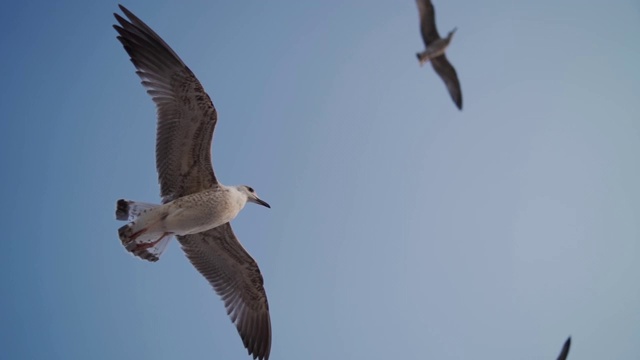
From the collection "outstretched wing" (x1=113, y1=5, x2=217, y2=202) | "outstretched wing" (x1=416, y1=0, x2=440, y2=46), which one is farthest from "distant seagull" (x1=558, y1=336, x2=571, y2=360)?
"outstretched wing" (x1=113, y1=5, x2=217, y2=202)

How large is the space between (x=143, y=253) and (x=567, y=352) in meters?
4.75

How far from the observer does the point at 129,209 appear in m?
6.41

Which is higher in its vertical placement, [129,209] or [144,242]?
[129,209]

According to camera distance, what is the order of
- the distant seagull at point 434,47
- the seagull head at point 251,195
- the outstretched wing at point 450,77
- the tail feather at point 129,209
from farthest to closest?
the seagull head at point 251,195, the tail feather at point 129,209, the outstretched wing at point 450,77, the distant seagull at point 434,47

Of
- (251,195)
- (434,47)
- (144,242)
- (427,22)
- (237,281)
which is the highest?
(427,22)

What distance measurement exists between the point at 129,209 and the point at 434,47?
13.1 feet

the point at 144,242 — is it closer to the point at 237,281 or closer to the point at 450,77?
the point at 237,281

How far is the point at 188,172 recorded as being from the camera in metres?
6.84

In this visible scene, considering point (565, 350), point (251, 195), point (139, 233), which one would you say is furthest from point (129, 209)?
point (565, 350)

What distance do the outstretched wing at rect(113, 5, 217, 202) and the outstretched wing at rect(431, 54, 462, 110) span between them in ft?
10.0

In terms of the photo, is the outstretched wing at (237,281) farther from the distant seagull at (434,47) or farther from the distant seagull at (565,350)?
the distant seagull at (565,350)

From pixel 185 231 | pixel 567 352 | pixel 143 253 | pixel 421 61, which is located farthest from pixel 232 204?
pixel 567 352

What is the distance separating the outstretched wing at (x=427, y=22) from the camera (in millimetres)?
4252

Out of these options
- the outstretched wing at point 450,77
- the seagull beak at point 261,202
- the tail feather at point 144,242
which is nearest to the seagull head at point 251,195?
the seagull beak at point 261,202
